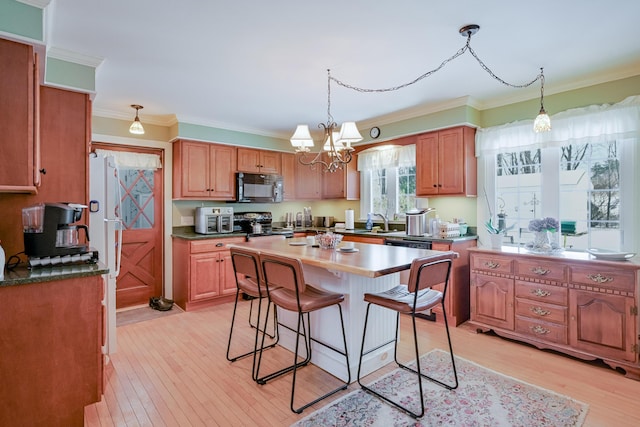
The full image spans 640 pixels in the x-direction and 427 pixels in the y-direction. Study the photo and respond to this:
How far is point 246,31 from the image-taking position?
2.25 meters

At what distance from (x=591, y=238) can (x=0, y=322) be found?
178 inches

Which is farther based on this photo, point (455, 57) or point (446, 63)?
point (446, 63)

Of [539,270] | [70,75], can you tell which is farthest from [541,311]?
[70,75]

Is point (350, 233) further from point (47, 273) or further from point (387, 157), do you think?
point (47, 273)

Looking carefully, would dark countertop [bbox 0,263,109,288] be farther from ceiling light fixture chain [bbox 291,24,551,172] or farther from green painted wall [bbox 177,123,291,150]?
green painted wall [bbox 177,123,291,150]

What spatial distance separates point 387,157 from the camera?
4.73m

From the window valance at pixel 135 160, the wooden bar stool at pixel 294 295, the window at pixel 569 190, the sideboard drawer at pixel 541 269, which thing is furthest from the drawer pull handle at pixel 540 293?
the window valance at pixel 135 160

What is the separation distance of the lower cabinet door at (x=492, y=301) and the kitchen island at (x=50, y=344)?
323 cm

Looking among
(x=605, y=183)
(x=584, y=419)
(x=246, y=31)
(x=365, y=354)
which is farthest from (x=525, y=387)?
(x=246, y=31)

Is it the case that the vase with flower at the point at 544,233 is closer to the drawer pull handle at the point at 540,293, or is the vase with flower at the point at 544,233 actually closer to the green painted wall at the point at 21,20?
the drawer pull handle at the point at 540,293

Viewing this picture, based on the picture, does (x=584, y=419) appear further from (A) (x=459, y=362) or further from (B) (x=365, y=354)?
(B) (x=365, y=354)

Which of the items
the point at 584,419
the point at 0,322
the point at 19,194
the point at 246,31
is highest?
the point at 246,31

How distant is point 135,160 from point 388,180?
3490mm

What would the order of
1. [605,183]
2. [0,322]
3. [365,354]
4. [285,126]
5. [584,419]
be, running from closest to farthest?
[0,322] → [584,419] → [365,354] → [605,183] → [285,126]
